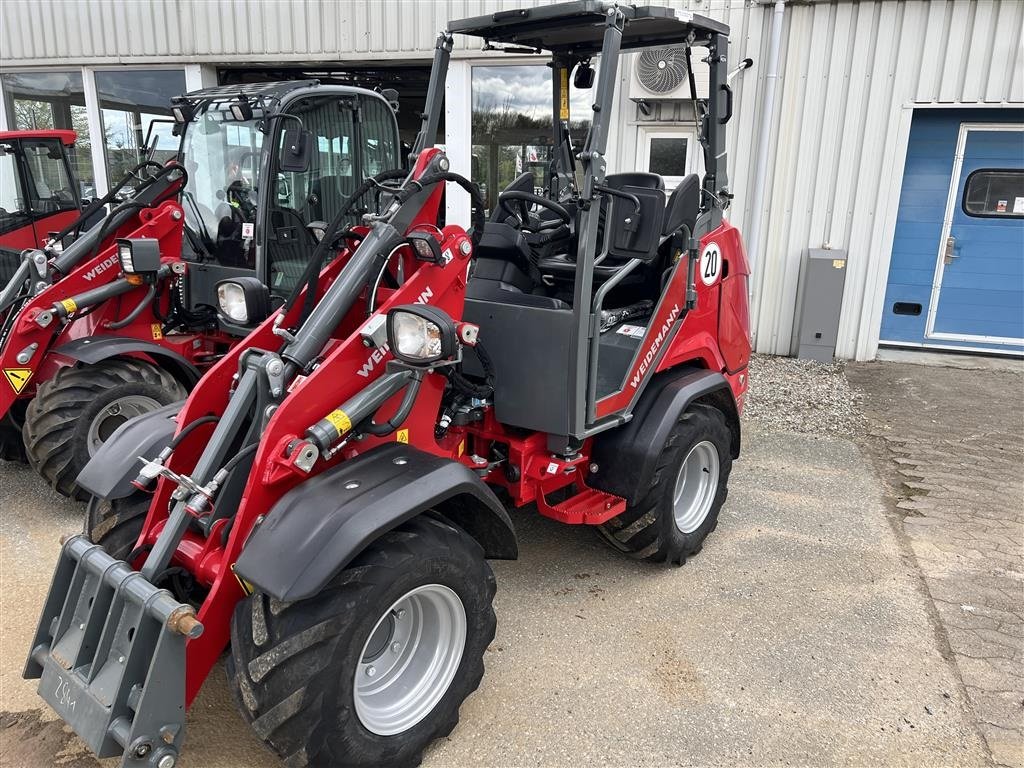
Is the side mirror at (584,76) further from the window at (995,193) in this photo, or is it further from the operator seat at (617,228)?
the window at (995,193)

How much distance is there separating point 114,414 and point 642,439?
10.7 ft

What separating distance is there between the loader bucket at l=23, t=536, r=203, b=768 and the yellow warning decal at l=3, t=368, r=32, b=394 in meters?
2.67

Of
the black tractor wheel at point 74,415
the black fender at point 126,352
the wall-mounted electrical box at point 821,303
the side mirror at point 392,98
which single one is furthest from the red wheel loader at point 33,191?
the wall-mounted electrical box at point 821,303

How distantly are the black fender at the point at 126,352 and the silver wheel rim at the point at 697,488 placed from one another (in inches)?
129

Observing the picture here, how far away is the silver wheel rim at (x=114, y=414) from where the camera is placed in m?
4.48

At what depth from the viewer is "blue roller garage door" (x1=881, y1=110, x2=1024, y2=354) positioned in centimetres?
767

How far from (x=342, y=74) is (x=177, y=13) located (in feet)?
6.88

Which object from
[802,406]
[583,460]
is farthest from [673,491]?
[802,406]

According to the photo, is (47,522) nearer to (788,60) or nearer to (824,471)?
(824,471)

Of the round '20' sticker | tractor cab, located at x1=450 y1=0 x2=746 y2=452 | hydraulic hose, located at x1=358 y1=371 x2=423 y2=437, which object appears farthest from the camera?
the round '20' sticker

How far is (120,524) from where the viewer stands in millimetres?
2785

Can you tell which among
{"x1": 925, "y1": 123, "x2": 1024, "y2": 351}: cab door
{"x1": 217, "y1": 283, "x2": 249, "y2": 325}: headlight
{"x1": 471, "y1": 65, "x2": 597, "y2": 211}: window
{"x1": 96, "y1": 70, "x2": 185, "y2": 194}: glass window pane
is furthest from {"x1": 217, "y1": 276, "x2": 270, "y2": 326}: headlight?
{"x1": 96, "y1": 70, "x2": 185, "y2": 194}: glass window pane

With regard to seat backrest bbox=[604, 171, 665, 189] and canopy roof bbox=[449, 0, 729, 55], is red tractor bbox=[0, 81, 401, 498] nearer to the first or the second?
canopy roof bbox=[449, 0, 729, 55]

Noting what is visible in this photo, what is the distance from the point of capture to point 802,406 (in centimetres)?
670
